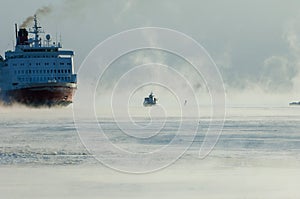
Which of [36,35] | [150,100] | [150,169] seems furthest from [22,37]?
[150,169]

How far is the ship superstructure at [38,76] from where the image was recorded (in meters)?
98.8

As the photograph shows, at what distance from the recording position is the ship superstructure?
98750mm

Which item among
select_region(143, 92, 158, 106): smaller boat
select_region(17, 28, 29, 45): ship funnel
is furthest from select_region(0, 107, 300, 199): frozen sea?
select_region(143, 92, 158, 106): smaller boat

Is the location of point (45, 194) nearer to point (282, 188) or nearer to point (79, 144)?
point (282, 188)

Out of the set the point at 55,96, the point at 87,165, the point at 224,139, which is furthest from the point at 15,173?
the point at 55,96

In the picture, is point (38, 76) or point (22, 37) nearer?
point (38, 76)

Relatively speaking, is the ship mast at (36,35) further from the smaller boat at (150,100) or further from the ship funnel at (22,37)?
the smaller boat at (150,100)

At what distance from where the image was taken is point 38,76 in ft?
338

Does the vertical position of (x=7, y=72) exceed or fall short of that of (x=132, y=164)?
it exceeds it

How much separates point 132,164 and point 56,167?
2.72 m

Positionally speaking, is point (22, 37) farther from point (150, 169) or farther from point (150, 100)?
point (150, 169)

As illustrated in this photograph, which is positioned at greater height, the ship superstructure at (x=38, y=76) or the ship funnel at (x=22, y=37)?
the ship funnel at (x=22, y=37)

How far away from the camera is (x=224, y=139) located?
4084 cm

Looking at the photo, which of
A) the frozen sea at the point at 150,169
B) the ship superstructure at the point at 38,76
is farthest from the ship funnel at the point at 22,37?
the frozen sea at the point at 150,169
